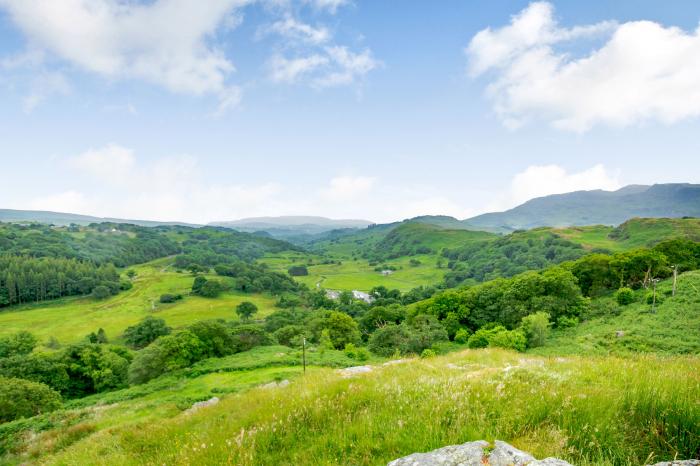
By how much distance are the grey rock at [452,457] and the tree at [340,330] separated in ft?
178

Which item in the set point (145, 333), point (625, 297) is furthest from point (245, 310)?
point (625, 297)

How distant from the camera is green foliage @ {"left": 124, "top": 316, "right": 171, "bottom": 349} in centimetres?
8769

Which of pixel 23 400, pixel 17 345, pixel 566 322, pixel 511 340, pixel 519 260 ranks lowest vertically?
pixel 17 345

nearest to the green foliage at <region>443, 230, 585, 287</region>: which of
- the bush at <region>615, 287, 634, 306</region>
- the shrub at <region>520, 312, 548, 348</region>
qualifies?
the bush at <region>615, 287, 634, 306</region>

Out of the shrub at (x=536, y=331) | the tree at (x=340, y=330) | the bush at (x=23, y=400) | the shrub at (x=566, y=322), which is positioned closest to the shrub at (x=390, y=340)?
the tree at (x=340, y=330)

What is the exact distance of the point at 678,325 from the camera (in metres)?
34.0

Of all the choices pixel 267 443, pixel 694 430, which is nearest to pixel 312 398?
pixel 267 443

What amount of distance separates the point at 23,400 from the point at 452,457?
159ft

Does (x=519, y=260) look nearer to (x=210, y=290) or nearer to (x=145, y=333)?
(x=210, y=290)

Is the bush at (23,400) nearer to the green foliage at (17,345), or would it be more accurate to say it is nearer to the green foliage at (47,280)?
the green foliage at (17,345)

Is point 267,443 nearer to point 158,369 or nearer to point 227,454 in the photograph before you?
point 227,454

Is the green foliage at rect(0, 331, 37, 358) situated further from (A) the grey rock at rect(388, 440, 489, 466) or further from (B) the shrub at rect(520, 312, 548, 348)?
(A) the grey rock at rect(388, 440, 489, 466)

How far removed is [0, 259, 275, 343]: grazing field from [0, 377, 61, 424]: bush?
70.9 m

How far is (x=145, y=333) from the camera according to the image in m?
88.6
